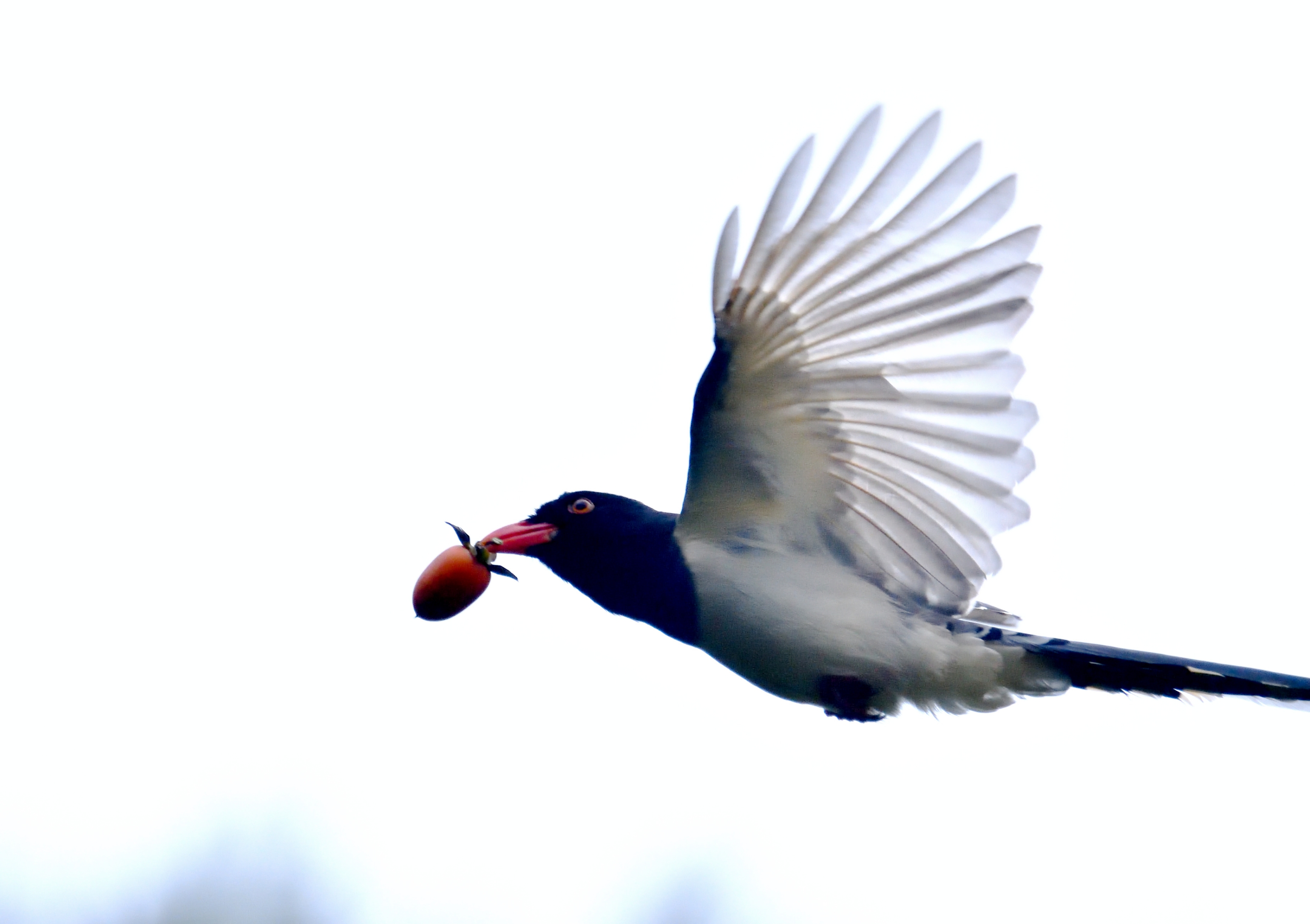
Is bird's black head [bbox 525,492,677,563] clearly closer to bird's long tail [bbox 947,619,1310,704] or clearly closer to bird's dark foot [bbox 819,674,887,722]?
bird's dark foot [bbox 819,674,887,722]

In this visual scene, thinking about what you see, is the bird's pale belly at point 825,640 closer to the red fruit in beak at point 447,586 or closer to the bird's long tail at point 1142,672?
the bird's long tail at point 1142,672

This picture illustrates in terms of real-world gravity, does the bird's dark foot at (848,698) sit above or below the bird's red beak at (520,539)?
below

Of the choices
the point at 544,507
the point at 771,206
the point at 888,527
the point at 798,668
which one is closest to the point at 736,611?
the point at 798,668

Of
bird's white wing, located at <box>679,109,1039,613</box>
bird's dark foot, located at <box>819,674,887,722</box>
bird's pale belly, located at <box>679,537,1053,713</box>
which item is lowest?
bird's dark foot, located at <box>819,674,887,722</box>

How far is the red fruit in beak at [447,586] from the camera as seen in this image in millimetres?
4945

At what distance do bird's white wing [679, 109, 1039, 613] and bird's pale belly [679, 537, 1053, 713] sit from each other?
110mm

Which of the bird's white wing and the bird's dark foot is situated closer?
the bird's white wing

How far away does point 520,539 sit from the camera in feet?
16.9

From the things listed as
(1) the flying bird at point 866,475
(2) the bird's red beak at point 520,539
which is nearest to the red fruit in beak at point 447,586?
(2) the bird's red beak at point 520,539

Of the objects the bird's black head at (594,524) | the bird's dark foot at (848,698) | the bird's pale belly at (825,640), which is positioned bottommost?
the bird's dark foot at (848,698)

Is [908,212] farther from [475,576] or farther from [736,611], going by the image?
[475,576]

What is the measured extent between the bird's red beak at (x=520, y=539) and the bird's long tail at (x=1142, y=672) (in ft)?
5.46

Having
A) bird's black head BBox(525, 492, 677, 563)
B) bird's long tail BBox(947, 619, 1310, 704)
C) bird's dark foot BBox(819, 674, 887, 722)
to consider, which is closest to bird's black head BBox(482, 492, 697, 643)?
bird's black head BBox(525, 492, 677, 563)

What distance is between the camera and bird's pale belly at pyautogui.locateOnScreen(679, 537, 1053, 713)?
4508 mm
